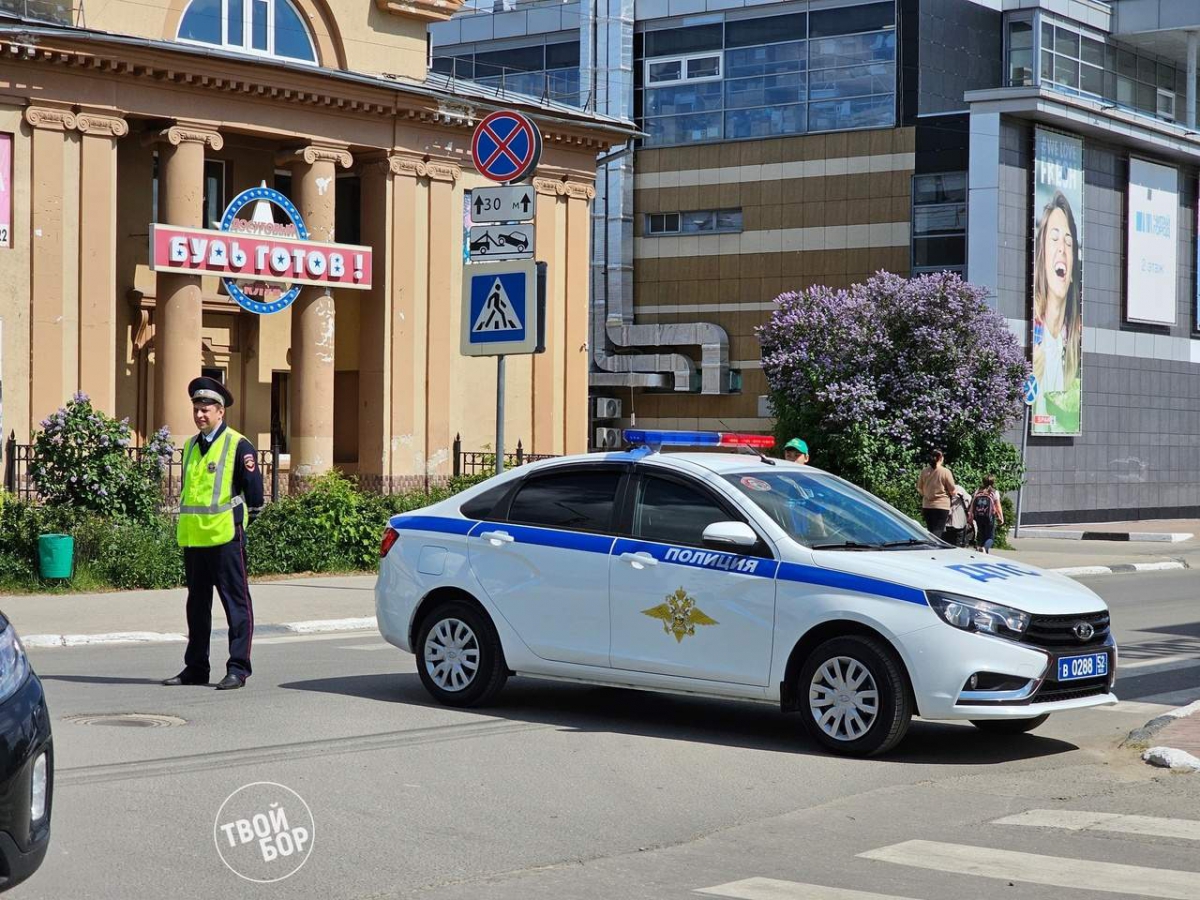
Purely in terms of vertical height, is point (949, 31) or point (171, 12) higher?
point (949, 31)

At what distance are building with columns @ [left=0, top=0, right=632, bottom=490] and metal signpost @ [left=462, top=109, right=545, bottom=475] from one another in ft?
40.6

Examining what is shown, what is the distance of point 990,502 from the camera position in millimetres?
27672

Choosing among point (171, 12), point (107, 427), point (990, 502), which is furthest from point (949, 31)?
point (107, 427)

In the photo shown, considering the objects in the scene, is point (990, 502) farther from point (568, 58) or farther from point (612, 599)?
point (568, 58)

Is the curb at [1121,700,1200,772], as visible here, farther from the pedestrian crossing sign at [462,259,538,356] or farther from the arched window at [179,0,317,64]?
the arched window at [179,0,317,64]

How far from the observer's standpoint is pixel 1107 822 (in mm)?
7500

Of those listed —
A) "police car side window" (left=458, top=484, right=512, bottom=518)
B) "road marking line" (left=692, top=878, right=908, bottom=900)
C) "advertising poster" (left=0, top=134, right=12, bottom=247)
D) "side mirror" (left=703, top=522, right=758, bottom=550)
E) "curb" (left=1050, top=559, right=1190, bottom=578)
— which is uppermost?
"advertising poster" (left=0, top=134, right=12, bottom=247)

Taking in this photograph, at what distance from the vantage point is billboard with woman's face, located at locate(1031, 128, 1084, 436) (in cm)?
4381

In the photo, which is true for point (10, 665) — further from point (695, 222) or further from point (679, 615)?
point (695, 222)

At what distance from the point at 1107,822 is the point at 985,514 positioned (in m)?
20.5

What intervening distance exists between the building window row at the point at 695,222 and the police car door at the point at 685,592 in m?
40.9

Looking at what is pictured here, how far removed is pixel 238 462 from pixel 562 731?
122 inches

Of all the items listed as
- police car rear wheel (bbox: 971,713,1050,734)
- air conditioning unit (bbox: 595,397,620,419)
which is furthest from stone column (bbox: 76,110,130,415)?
air conditioning unit (bbox: 595,397,620,419)

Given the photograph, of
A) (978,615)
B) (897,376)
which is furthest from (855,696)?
(897,376)
